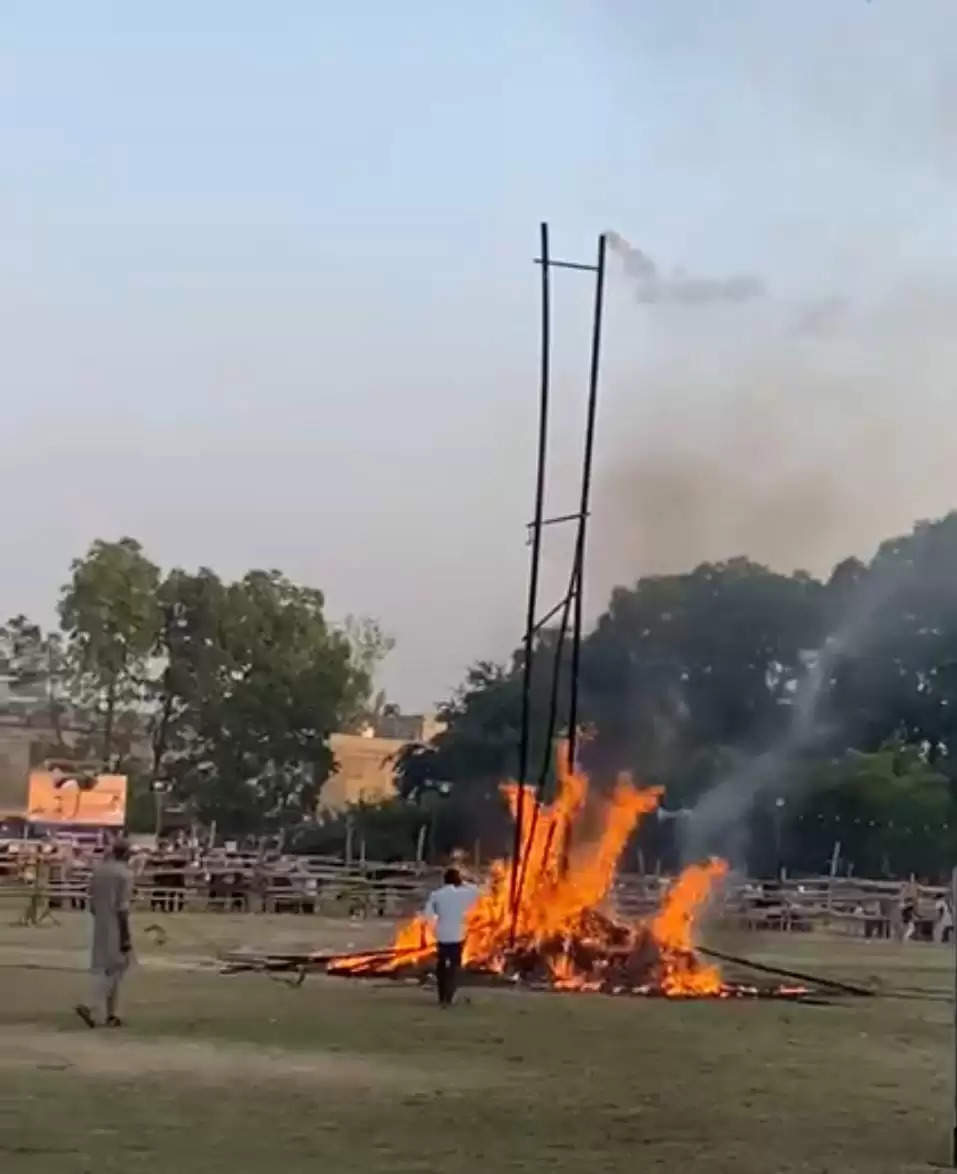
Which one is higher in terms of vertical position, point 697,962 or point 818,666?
point 818,666

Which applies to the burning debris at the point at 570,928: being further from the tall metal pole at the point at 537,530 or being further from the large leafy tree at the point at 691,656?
the large leafy tree at the point at 691,656

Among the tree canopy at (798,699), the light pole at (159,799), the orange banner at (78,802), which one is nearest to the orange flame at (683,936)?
the tree canopy at (798,699)

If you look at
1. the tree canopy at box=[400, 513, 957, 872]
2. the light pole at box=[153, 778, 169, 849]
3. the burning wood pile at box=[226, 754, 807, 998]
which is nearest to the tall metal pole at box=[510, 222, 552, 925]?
the burning wood pile at box=[226, 754, 807, 998]

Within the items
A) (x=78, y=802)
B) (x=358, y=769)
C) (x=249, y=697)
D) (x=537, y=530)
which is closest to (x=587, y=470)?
(x=537, y=530)

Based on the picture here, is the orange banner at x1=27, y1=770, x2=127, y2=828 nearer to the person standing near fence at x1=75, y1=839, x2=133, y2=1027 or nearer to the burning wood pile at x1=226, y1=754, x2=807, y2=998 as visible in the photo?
the burning wood pile at x1=226, y1=754, x2=807, y2=998

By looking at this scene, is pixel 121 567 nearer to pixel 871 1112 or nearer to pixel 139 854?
pixel 139 854

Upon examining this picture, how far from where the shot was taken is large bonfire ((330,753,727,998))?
1062 inches

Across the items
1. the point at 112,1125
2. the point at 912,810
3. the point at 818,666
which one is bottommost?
the point at 112,1125

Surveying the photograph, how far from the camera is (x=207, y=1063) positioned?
16.9 metres

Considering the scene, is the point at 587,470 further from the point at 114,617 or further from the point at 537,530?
the point at 114,617

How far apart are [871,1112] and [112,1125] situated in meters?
5.16

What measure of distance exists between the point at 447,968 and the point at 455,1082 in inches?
290

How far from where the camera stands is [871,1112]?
15.1 m

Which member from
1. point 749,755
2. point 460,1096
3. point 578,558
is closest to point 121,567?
point 749,755
